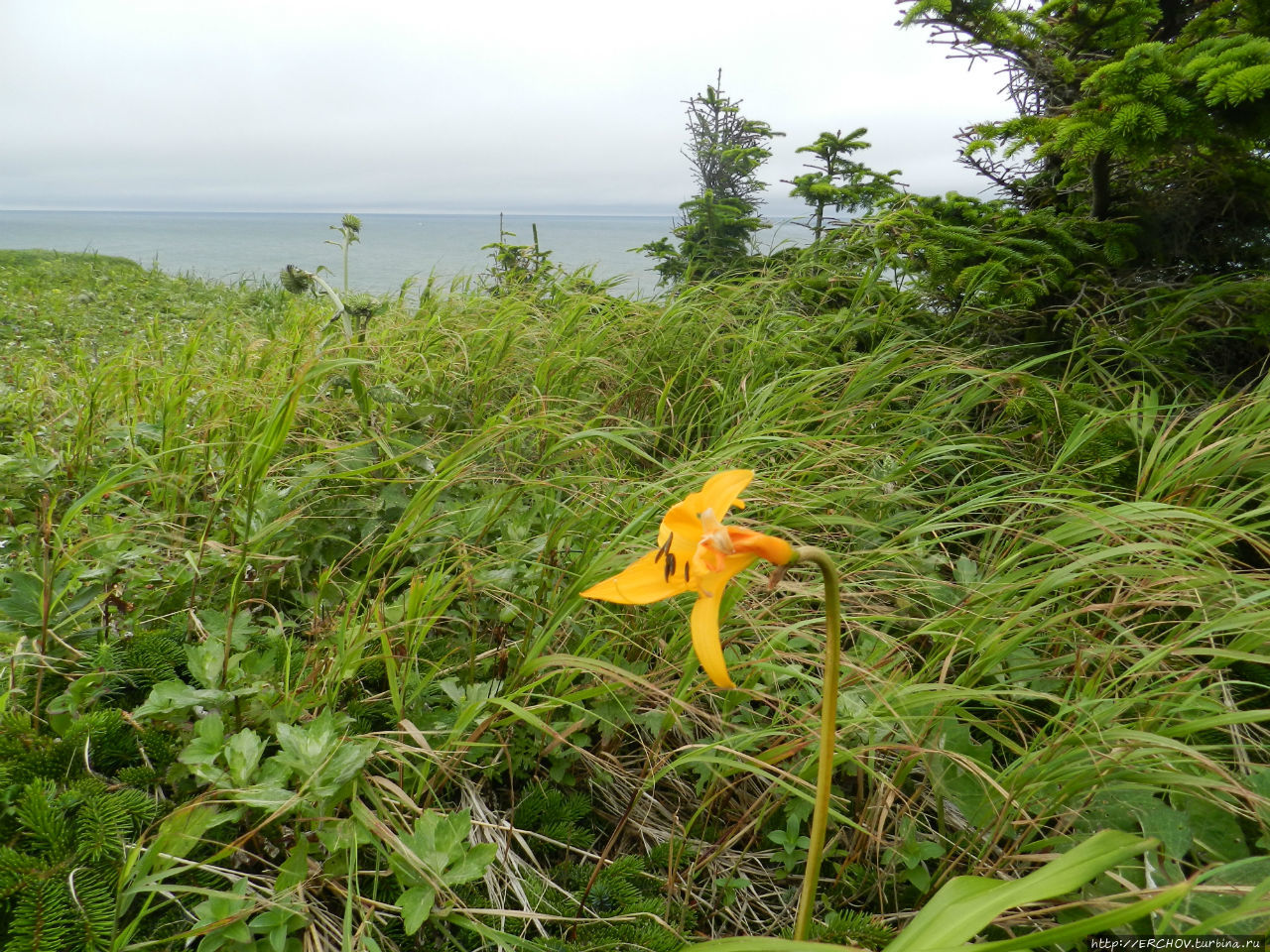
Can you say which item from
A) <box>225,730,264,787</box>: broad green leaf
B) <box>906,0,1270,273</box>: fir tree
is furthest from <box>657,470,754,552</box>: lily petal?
<box>906,0,1270,273</box>: fir tree

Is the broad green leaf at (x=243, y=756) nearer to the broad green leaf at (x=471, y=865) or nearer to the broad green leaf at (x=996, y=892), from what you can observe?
the broad green leaf at (x=471, y=865)

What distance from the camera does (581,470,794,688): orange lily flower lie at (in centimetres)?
56

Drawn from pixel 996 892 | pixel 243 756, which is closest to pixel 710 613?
pixel 996 892

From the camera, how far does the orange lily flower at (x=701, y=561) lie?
1.83ft

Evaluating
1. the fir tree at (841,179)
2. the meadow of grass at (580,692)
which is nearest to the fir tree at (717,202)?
the fir tree at (841,179)

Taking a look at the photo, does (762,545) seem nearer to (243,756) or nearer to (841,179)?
(243,756)

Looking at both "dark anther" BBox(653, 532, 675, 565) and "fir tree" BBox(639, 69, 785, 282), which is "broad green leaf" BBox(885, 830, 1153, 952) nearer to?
"dark anther" BBox(653, 532, 675, 565)

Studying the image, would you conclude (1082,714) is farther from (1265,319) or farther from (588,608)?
(1265,319)

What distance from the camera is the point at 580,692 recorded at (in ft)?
3.57

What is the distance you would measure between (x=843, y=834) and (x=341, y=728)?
77cm

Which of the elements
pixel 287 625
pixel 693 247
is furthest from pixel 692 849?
pixel 693 247

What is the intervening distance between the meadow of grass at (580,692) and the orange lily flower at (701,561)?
1.05 ft

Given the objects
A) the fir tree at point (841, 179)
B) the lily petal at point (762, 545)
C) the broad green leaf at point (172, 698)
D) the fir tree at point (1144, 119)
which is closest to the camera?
the lily petal at point (762, 545)

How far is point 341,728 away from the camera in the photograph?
101 cm
